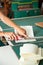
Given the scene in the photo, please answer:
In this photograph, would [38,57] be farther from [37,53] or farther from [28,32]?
[28,32]

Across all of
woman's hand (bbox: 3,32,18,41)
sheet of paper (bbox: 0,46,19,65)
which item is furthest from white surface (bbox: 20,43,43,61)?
woman's hand (bbox: 3,32,18,41)

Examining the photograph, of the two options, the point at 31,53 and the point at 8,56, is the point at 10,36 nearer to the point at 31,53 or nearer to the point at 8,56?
the point at 8,56

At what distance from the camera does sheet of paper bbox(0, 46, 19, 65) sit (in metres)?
1.11

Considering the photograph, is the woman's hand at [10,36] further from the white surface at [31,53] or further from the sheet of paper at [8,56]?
the white surface at [31,53]

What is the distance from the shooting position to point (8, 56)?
1195 millimetres

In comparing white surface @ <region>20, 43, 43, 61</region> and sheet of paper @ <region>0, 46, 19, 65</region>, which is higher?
white surface @ <region>20, 43, 43, 61</region>

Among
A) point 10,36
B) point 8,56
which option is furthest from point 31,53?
point 10,36

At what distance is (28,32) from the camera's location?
1526 millimetres

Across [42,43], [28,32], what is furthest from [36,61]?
[28,32]

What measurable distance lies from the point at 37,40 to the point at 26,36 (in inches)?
3.9

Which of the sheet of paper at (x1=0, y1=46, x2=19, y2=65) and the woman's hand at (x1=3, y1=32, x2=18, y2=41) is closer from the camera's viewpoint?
the sheet of paper at (x1=0, y1=46, x2=19, y2=65)

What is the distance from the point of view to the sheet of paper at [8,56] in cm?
111

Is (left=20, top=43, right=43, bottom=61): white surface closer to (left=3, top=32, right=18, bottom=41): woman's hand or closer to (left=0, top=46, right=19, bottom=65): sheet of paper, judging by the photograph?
(left=0, top=46, right=19, bottom=65): sheet of paper

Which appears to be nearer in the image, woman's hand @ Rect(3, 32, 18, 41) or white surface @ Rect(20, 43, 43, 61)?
white surface @ Rect(20, 43, 43, 61)
